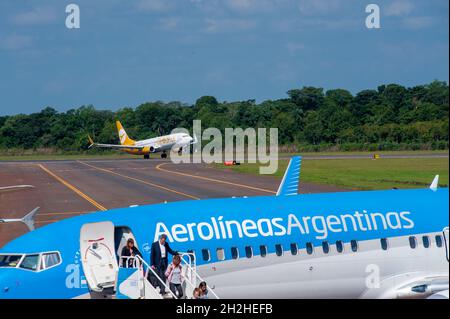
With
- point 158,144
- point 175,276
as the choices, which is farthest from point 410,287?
point 158,144

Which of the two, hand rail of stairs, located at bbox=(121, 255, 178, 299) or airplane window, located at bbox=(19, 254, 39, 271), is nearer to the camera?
hand rail of stairs, located at bbox=(121, 255, 178, 299)

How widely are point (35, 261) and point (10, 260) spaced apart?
2.48 feet

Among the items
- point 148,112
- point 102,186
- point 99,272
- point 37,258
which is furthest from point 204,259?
point 148,112

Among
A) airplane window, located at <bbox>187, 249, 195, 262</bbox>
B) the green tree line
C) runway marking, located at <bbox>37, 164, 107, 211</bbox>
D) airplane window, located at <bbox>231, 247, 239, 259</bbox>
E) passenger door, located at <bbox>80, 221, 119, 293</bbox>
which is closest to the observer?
passenger door, located at <bbox>80, 221, 119, 293</bbox>

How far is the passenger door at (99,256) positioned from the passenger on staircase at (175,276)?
1.33 m

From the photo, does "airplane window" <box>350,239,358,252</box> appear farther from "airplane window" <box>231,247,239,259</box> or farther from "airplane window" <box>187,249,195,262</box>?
"airplane window" <box>187,249,195,262</box>

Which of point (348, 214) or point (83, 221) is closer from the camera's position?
point (83, 221)

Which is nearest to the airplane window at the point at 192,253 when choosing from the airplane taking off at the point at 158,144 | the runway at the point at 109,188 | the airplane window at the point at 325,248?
the airplane window at the point at 325,248

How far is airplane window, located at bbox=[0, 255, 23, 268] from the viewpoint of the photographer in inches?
816

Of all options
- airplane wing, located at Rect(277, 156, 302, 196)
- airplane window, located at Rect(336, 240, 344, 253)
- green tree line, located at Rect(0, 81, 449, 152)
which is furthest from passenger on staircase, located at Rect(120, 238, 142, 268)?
green tree line, located at Rect(0, 81, 449, 152)

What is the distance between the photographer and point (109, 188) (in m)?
76.9
